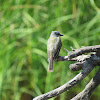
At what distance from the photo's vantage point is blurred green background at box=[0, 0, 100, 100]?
2.32m

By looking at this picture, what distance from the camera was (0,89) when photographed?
226 centimetres

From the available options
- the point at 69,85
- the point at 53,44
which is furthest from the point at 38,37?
the point at 69,85

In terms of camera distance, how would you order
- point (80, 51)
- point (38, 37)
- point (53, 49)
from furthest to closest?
point (38, 37) → point (53, 49) → point (80, 51)

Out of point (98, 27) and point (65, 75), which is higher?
point (98, 27)

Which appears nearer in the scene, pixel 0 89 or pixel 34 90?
pixel 0 89

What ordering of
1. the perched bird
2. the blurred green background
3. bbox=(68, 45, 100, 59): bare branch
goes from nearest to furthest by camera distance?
bbox=(68, 45, 100, 59): bare branch < the perched bird < the blurred green background

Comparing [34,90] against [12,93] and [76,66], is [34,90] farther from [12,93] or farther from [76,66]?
[76,66]

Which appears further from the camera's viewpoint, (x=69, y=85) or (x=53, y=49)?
(x=53, y=49)

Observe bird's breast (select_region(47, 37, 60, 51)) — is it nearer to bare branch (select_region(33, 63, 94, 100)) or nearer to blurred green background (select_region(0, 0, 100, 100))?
bare branch (select_region(33, 63, 94, 100))

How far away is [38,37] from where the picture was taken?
2400 mm

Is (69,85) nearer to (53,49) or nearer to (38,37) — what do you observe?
(53,49)

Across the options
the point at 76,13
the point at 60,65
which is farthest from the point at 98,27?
the point at 60,65

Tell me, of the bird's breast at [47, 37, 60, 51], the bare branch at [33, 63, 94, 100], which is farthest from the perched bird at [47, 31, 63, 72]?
the bare branch at [33, 63, 94, 100]

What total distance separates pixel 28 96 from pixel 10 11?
88 centimetres
